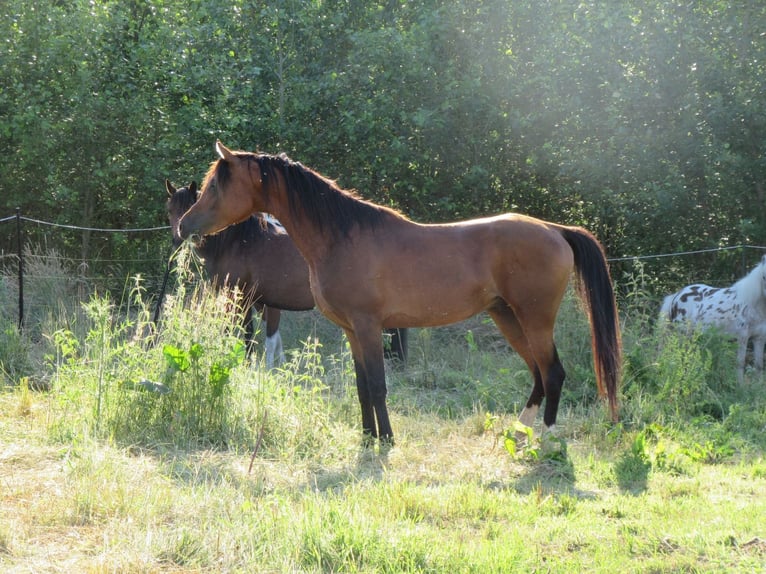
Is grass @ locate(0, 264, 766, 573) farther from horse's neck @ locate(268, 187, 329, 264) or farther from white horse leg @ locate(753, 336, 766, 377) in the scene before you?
white horse leg @ locate(753, 336, 766, 377)

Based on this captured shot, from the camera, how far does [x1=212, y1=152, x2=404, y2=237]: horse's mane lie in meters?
6.05

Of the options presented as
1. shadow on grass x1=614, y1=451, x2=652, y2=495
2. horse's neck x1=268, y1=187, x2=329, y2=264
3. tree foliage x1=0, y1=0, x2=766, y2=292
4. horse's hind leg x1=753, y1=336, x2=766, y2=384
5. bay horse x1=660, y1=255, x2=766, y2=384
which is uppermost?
tree foliage x1=0, y1=0, x2=766, y2=292

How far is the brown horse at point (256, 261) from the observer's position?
8898 millimetres

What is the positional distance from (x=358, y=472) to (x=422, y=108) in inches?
247

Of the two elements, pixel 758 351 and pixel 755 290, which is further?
pixel 758 351

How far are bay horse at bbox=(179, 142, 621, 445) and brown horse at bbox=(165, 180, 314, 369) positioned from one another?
9.03ft

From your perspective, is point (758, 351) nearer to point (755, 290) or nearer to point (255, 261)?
point (755, 290)

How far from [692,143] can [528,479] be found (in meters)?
6.24

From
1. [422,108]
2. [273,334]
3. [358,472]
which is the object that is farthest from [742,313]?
[358,472]

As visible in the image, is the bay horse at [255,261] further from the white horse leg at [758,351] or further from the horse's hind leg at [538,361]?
the white horse leg at [758,351]

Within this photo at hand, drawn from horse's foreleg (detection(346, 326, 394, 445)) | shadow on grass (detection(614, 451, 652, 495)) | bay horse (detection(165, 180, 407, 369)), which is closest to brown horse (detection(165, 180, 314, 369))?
bay horse (detection(165, 180, 407, 369))

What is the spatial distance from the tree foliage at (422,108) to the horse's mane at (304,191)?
454 cm

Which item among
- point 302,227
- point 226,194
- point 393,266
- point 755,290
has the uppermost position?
point 226,194

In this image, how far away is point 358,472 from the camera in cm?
534
